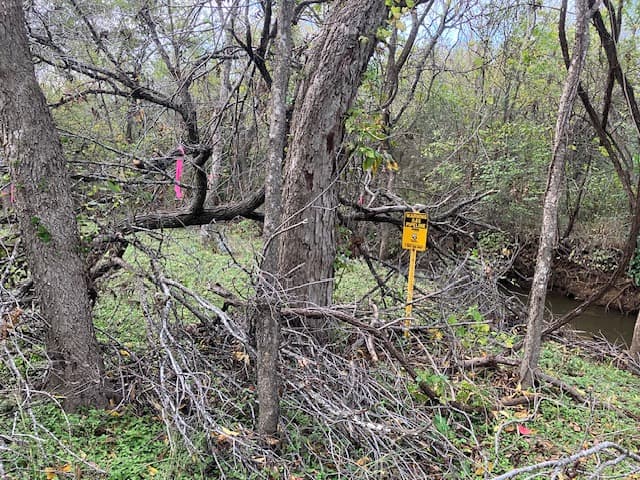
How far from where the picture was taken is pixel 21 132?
252cm

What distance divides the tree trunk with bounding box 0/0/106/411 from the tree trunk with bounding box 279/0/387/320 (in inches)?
56.6

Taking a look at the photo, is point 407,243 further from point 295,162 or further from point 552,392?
point 552,392

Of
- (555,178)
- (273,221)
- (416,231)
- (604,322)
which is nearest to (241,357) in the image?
(273,221)

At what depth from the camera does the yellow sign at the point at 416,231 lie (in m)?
4.06

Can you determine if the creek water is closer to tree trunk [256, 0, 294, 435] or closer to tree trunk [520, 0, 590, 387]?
tree trunk [520, 0, 590, 387]

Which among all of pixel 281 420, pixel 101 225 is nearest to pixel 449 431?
pixel 281 420

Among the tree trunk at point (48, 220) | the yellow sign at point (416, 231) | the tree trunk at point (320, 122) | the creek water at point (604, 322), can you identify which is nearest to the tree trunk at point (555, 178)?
the yellow sign at point (416, 231)

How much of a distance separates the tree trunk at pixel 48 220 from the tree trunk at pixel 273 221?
1159 mm

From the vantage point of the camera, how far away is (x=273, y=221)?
2.31m

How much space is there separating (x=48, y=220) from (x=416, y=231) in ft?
9.16

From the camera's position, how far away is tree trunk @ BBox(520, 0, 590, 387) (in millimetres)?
3211

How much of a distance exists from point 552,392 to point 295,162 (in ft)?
8.96

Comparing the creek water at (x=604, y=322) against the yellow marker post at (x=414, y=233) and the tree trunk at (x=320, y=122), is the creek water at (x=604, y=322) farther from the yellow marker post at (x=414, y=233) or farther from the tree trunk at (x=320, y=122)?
the tree trunk at (x=320, y=122)

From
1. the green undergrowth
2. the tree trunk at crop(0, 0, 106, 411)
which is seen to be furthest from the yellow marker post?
the tree trunk at crop(0, 0, 106, 411)
